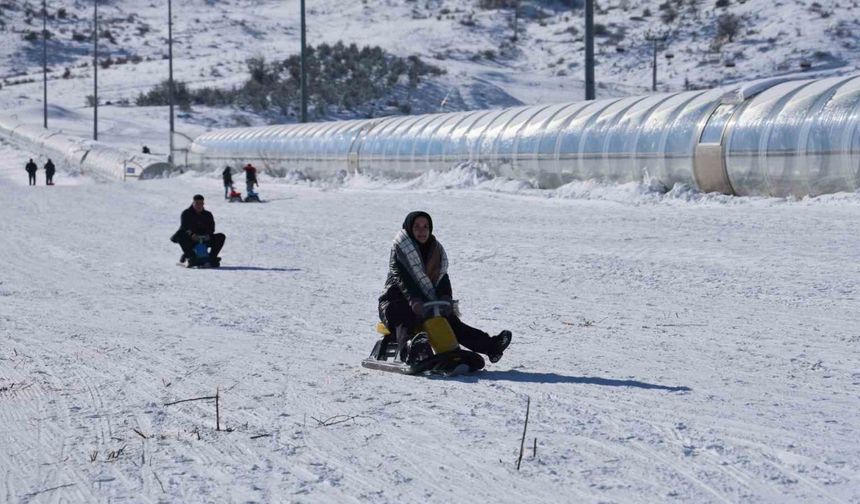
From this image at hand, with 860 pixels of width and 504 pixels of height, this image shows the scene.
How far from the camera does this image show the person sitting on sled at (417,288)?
7492 mm

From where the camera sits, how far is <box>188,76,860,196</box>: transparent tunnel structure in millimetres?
18812

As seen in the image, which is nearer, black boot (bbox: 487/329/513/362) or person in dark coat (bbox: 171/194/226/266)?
black boot (bbox: 487/329/513/362)

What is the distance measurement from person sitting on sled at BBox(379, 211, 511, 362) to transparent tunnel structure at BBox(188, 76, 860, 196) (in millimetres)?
12579

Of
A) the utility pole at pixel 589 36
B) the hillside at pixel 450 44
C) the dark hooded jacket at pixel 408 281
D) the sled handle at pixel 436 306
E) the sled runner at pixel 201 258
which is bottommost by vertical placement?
the sled runner at pixel 201 258

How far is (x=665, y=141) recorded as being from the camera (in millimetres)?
22141

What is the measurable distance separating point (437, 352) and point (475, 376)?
0.32m

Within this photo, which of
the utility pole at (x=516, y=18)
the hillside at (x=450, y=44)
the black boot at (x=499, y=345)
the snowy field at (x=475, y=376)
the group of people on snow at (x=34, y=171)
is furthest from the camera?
the utility pole at (x=516, y=18)

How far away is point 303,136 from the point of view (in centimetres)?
3978

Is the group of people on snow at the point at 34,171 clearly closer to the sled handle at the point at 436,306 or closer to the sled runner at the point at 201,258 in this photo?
the sled runner at the point at 201,258

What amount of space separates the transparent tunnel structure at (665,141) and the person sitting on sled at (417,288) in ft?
41.3

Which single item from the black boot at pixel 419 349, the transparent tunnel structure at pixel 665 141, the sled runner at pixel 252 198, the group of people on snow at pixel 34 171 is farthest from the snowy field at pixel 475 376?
the group of people on snow at pixel 34 171

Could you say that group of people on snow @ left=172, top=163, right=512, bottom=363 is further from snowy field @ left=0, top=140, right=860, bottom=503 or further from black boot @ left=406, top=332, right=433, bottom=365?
snowy field @ left=0, top=140, right=860, bottom=503

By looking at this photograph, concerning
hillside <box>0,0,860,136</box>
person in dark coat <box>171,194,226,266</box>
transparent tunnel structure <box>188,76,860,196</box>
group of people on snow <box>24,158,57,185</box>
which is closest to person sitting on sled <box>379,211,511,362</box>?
person in dark coat <box>171,194,226,266</box>

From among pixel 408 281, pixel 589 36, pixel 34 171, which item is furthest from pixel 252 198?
pixel 408 281
